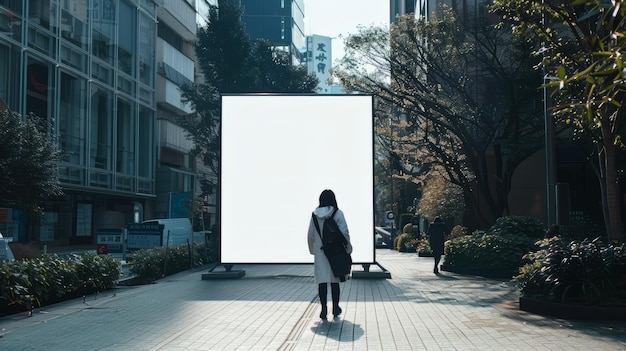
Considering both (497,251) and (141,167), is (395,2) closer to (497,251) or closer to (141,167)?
(141,167)

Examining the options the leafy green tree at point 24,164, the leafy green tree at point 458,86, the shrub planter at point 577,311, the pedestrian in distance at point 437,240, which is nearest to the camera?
the shrub planter at point 577,311

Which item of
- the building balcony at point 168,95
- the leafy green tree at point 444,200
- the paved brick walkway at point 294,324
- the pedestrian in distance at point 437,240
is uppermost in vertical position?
the building balcony at point 168,95

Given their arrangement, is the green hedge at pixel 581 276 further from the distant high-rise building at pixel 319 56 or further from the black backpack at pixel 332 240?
the distant high-rise building at pixel 319 56

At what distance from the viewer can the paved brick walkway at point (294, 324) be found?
851 cm

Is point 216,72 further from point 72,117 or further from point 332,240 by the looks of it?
point 332,240

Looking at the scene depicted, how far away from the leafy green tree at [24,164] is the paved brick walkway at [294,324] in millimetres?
8722

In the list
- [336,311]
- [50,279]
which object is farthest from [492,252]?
[50,279]

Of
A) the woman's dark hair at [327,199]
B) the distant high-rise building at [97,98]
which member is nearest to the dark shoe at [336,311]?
the woman's dark hair at [327,199]

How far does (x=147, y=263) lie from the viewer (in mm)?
20094

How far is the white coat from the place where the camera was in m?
10.4

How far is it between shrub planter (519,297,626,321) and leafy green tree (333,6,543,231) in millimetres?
14475

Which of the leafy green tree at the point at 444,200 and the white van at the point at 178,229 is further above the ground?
the leafy green tree at the point at 444,200

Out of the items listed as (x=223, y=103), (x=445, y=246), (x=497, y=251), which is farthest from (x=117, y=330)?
(x=445, y=246)

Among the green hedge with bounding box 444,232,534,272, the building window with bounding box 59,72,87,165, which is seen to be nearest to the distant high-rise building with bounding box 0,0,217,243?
the building window with bounding box 59,72,87,165
